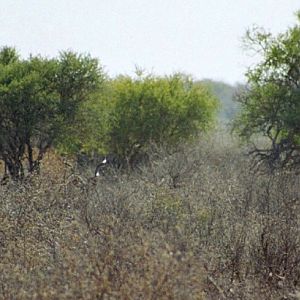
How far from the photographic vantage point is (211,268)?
33.8 ft

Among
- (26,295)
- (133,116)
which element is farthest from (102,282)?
(133,116)

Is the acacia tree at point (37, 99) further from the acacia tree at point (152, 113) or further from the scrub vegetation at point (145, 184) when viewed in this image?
the acacia tree at point (152, 113)

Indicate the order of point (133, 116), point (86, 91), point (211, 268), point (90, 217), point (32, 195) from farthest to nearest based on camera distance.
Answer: point (133, 116) → point (86, 91) → point (32, 195) → point (90, 217) → point (211, 268)

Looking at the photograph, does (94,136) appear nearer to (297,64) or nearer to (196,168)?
(196,168)

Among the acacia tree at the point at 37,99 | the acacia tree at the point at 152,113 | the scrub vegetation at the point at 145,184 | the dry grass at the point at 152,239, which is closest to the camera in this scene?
the dry grass at the point at 152,239

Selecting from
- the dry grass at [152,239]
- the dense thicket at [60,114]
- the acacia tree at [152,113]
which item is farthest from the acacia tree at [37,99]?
the dry grass at [152,239]

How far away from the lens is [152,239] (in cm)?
759

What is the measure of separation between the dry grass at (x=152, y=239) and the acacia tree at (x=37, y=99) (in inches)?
152

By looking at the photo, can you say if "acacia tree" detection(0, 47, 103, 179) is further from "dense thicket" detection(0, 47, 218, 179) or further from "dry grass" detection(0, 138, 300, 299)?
"dry grass" detection(0, 138, 300, 299)

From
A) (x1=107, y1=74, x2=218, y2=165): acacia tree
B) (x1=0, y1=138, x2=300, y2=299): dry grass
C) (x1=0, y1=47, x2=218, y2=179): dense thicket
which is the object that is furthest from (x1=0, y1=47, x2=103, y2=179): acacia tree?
(x1=0, y1=138, x2=300, y2=299): dry grass

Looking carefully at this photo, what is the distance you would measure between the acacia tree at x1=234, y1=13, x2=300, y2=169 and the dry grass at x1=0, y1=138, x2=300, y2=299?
3861 millimetres

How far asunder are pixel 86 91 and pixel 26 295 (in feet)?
52.8

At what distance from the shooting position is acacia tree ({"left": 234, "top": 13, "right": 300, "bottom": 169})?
2275cm

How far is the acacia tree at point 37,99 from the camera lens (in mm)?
21281
